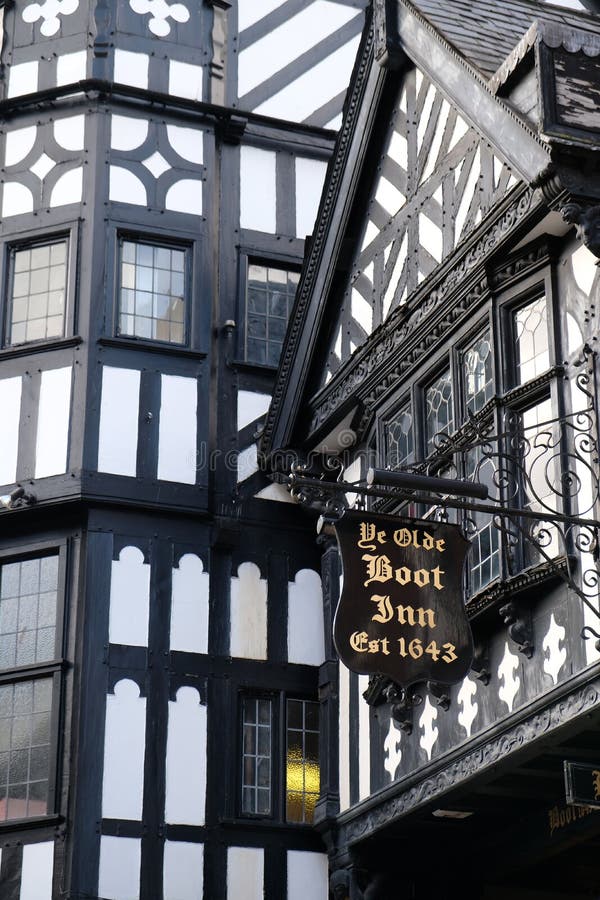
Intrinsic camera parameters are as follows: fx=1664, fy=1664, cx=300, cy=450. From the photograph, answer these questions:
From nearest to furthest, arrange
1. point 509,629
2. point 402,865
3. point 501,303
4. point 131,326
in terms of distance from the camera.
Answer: point 509,629
point 501,303
point 402,865
point 131,326

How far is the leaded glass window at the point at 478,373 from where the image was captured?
1241 cm

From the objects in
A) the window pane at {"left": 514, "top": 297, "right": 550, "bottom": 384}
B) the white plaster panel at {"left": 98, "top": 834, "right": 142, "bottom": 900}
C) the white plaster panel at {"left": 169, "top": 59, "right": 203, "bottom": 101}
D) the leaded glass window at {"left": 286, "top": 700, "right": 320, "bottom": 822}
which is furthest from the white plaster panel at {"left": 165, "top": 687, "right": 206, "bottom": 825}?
the white plaster panel at {"left": 169, "top": 59, "right": 203, "bottom": 101}

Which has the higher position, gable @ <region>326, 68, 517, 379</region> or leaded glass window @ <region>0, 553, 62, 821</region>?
gable @ <region>326, 68, 517, 379</region>

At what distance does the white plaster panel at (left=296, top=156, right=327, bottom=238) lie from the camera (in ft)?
56.4

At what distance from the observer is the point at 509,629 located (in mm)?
11188

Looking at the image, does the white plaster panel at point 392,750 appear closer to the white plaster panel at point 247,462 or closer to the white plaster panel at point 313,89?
the white plaster panel at point 247,462

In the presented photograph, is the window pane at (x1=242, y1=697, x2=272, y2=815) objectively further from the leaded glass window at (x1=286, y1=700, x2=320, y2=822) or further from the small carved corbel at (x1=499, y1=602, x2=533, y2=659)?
the small carved corbel at (x1=499, y1=602, x2=533, y2=659)

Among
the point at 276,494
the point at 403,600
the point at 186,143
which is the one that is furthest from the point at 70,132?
the point at 403,600

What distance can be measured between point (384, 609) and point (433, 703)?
2316 mm

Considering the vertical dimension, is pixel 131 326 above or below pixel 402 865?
above

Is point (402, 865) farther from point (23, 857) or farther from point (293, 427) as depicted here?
point (293, 427)

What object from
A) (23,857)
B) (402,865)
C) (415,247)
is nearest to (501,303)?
(415,247)

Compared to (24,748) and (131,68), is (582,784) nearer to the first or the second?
(24,748)

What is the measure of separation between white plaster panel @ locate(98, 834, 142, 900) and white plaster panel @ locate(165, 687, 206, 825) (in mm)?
460
